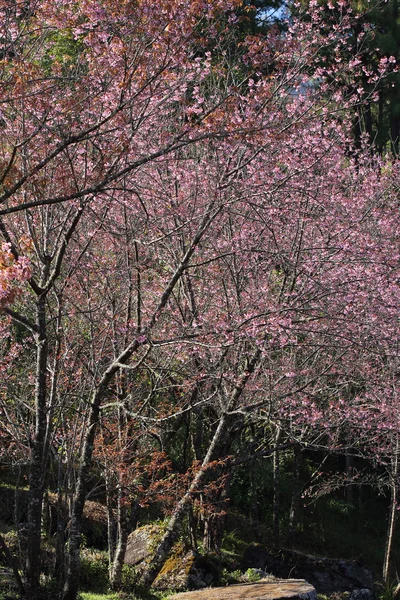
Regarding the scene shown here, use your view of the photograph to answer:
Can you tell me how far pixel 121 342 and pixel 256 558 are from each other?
14.5ft

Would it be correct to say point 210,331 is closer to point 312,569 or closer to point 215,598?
point 215,598

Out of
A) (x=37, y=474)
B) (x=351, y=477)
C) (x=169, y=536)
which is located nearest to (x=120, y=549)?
(x=169, y=536)

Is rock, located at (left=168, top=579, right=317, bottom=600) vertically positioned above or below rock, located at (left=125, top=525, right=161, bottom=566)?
below

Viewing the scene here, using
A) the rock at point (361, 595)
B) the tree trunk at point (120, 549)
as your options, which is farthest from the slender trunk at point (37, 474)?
the rock at point (361, 595)

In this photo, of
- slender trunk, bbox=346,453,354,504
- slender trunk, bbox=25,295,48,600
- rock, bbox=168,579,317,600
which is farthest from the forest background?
slender trunk, bbox=346,453,354,504

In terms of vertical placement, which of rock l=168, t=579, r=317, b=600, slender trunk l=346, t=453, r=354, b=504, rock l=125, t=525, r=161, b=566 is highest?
slender trunk l=346, t=453, r=354, b=504

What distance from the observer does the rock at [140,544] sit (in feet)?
32.2

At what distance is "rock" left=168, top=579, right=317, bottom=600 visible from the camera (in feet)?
24.7

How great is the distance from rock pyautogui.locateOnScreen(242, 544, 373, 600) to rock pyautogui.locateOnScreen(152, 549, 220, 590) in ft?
3.51

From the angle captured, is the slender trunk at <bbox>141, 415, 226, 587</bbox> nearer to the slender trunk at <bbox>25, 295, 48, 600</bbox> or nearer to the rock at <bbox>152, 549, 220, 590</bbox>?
the rock at <bbox>152, 549, 220, 590</bbox>

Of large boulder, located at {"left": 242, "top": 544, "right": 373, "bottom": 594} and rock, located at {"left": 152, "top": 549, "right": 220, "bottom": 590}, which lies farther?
large boulder, located at {"left": 242, "top": 544, "right": 373, "bottom": 594}

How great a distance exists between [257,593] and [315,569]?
3400 mm

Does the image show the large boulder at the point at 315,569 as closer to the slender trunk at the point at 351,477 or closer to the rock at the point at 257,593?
the rock at the point at 257,593

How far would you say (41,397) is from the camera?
256 inches
